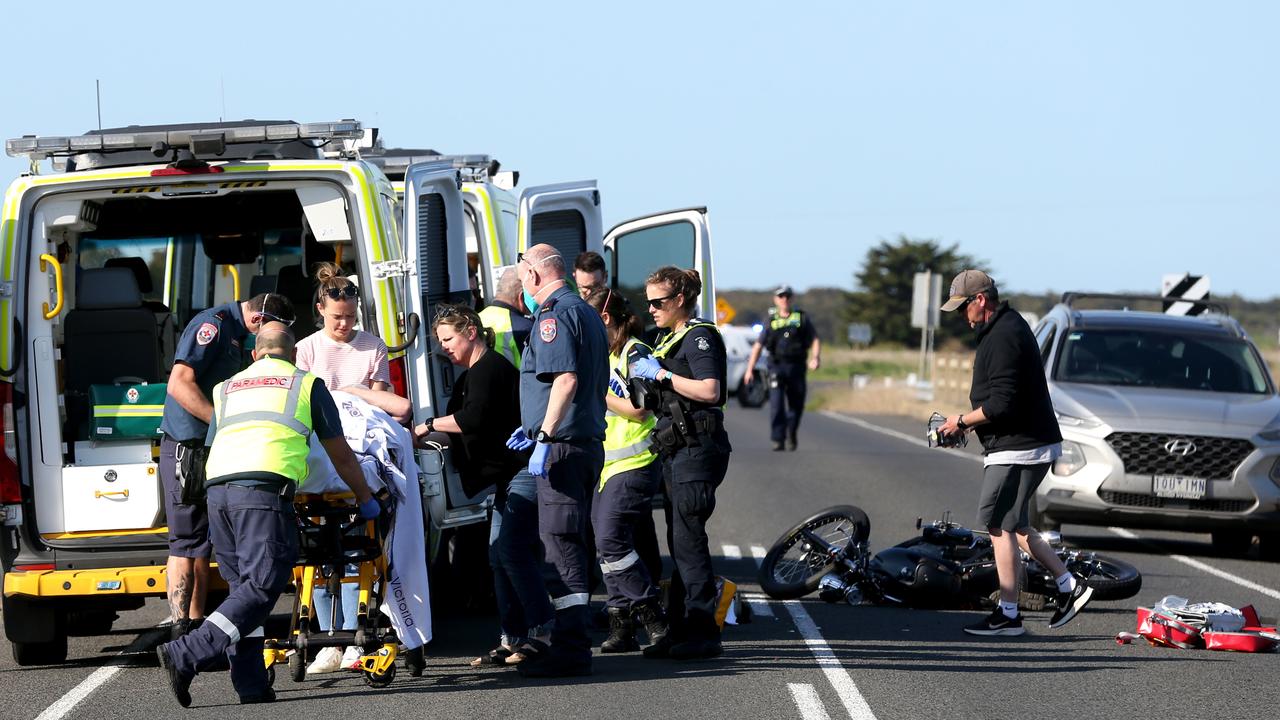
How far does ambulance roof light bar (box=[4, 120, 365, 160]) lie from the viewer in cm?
881

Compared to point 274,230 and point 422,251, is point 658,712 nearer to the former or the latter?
point 422,251

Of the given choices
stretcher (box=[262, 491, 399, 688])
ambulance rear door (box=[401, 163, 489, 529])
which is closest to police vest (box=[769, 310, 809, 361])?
ambulance rear door (box=[401, 163, 489, 529])

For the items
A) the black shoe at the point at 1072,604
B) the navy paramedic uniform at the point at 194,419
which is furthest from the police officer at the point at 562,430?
the black shoe at the point at 1072,604

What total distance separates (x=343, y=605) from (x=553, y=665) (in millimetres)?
1013

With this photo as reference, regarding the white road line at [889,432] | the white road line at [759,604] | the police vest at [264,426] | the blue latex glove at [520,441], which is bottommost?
the white road line at [889,432]

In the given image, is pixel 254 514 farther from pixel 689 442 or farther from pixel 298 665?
pixel 689 442

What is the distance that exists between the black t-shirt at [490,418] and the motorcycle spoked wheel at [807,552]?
8.87ft

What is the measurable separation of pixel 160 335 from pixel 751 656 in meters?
3.72

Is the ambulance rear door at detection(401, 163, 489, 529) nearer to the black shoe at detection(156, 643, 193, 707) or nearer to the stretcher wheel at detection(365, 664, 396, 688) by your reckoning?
the stretcher wheel at detection(365, 664, 396, 688)

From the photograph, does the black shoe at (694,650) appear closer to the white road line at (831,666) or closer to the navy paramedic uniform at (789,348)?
the white road line at (831,666)

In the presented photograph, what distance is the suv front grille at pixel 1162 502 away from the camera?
44.1 feet

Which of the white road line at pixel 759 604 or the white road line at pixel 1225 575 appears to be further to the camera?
the white road line at pixel 1225 575

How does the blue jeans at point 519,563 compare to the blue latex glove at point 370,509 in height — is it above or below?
below

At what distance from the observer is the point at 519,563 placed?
8.66 meters
